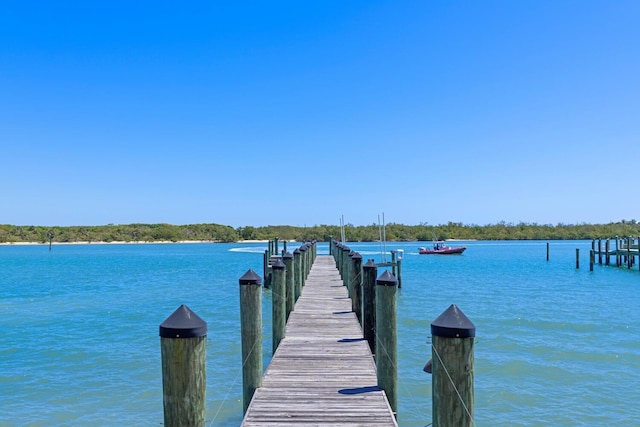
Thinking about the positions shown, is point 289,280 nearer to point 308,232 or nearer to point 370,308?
point 370,308

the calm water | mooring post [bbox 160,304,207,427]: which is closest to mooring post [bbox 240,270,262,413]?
the calm water

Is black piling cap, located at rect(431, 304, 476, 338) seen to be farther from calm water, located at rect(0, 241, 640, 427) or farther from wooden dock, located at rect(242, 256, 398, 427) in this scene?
calm water, located at rect(0, 241, 640, 427)

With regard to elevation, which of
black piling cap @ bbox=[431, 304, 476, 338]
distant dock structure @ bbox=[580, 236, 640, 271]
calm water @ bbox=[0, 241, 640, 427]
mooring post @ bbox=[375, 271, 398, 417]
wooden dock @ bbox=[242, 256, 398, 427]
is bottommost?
calm water @ bbox=[0, 241, 640, 427]

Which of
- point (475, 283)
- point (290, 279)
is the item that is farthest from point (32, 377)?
point (475, 283)

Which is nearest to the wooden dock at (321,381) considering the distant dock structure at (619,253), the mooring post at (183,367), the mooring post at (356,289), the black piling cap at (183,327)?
the mooring post at (356,289)

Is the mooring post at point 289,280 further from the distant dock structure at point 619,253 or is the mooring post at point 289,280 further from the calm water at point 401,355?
the distant dock structure at point 619,253

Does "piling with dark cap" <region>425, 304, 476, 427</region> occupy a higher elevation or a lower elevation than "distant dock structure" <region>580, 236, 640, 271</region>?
higher

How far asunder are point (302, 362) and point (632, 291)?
92.3ft

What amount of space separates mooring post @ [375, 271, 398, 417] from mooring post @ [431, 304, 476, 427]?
3.19m

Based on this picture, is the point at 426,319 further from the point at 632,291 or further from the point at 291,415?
the point at 632,291

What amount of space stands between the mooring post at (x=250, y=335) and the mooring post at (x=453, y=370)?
151 inches

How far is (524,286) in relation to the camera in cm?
3142

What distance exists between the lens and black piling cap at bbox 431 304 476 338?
3.35 metres

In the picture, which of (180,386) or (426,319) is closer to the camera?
(180,386)
